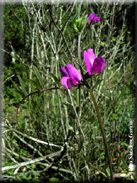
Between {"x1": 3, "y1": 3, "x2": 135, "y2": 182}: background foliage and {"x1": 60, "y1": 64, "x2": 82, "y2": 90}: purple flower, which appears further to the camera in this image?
{"x1": 3, "y1": 3, "x2": 135, "y2": 182}: background foliage

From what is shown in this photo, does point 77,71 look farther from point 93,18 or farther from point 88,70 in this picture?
point 93,18

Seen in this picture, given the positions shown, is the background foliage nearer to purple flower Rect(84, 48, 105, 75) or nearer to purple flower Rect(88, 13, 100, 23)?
purple flower Rect(88, 13, 100, 23)

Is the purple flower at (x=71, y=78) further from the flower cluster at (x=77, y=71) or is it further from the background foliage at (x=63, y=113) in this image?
the background foliage at (x=63, y=113)

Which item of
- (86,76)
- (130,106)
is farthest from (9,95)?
(86,76)

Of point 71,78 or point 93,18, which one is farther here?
point 93,18

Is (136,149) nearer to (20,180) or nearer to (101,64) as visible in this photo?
(20,180)

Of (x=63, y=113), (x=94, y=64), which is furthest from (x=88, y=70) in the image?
(x=63, y=113)

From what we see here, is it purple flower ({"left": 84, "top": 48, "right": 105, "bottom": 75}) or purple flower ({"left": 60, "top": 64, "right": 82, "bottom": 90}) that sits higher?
purple flower ({"left": 84, "top": 48, "right": 105, "bottom": 75})

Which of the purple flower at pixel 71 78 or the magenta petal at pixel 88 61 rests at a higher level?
the magenta petal at pixel 88 61

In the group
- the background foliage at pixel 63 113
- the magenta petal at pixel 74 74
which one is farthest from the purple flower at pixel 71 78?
the background foliage at pixel 63 113

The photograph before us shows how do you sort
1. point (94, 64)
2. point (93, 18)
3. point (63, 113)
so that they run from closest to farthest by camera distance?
point (94, 64)
point (93, 18)
point (63, 113)

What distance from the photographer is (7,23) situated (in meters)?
2.59

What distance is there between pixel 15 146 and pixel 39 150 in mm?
206

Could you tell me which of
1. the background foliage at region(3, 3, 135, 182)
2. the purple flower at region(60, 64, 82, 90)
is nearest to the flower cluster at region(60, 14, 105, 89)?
the purple flower at region(60, 64, 82, 90)
